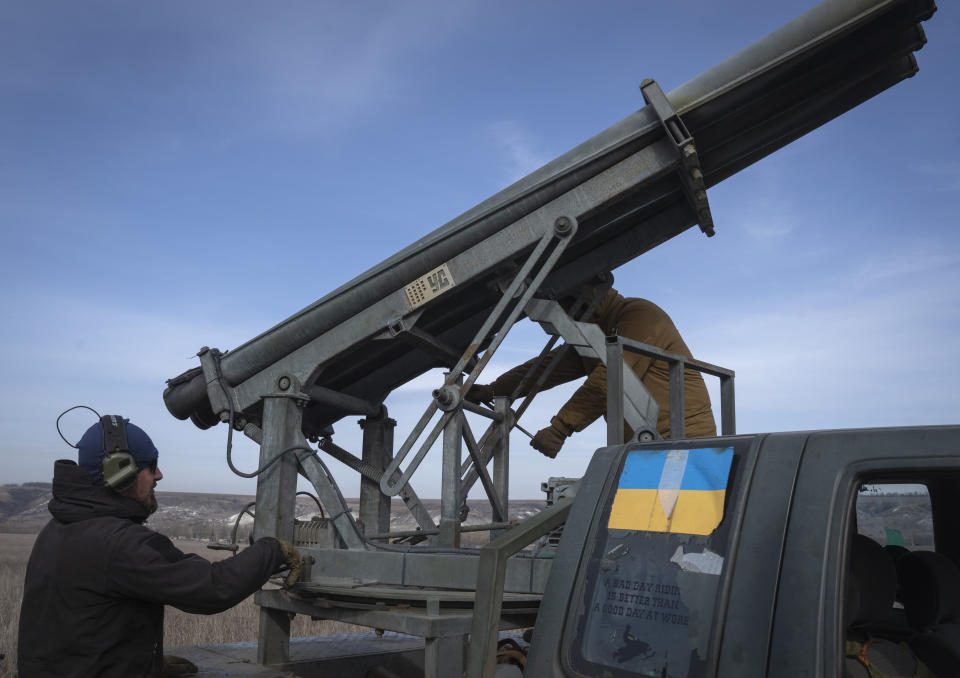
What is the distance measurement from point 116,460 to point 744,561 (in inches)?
82.6

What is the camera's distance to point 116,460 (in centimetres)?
279

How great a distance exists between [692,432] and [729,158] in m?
1.71

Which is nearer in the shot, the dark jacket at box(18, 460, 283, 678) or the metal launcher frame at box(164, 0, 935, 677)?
the dark jacket at box(18, 460, 283, 678)

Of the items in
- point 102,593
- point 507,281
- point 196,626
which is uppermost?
point 507,281

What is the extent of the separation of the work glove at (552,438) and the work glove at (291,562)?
8.44 feet

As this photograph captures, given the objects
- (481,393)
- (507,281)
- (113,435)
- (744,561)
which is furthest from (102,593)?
(481,393)

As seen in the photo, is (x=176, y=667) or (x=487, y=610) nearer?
(x=487, y=610)

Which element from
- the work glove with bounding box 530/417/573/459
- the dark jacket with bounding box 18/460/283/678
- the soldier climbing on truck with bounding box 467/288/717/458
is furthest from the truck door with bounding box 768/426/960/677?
the work glove with bounding box 530/417/573/459

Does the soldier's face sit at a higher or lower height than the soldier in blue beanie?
higher

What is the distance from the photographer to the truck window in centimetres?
218

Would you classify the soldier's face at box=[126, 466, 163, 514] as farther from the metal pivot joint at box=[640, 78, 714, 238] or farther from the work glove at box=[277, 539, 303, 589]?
the metal pivot joint at box=[640, 78, 714, 238]

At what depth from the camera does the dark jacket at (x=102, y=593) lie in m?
2.62

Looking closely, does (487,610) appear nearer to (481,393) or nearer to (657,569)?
(657,569)

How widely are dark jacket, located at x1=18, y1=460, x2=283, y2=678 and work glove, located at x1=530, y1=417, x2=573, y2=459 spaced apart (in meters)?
3.03
